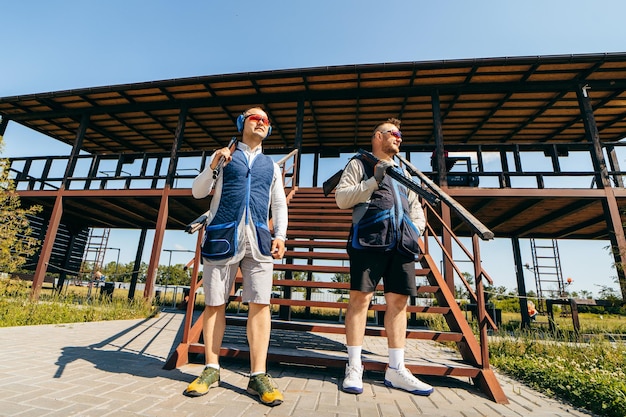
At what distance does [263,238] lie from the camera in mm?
2012

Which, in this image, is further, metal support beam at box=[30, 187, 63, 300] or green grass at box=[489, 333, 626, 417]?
metal support beam at box=[30, 187, 63, 300]

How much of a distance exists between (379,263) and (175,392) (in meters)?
1.56

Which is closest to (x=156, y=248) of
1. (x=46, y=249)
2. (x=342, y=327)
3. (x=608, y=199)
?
(x=46, y=249)

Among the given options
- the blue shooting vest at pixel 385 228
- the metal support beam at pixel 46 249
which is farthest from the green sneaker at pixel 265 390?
the metal support beam at pixel 46 249

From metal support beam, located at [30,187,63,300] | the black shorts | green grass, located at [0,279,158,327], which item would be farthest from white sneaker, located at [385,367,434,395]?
metal support beam, located at [30,187,63,300]

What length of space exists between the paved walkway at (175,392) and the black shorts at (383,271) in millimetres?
703

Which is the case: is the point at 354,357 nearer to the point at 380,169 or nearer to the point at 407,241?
the point at 407,241

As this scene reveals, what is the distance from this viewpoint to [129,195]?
831cm

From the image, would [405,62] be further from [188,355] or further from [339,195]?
[188,355]

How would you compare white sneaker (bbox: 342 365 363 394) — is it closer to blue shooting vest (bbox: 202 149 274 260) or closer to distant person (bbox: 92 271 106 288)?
blue shooting vest (bbox: 202 149 274 260)

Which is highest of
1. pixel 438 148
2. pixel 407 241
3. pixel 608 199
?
pixel 438 148

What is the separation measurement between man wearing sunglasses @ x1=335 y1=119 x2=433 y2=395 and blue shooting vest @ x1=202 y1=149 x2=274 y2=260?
57 centimetres

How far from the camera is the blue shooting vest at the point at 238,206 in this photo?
1957 mm

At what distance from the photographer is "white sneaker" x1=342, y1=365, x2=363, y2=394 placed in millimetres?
2027
